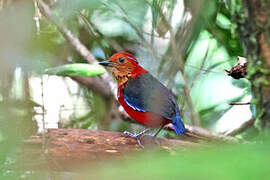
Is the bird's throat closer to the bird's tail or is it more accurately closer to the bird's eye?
the bird's eye

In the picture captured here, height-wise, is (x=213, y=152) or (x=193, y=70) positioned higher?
(x=193, y=70)

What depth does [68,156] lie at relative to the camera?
10.1 feet

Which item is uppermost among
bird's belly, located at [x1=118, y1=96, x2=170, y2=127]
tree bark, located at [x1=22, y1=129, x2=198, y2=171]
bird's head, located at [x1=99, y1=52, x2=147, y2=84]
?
bird's head, located at [x1=99, y1=52, x2=147, y2=84]

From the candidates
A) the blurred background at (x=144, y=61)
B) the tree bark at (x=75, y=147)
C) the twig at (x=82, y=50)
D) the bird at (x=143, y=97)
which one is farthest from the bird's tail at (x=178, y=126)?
the twig at (x=82, y=50)

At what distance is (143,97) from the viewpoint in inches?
177

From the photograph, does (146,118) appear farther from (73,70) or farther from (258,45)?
(258,45)

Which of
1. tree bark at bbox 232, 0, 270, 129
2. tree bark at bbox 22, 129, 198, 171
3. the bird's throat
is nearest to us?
tree bark at bbox 232, 0, 270, 129

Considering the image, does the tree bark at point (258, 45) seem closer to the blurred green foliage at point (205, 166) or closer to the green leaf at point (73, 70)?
the blurred green foliage at point (205, 166)

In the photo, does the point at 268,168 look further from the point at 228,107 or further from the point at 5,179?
the point at 228,107

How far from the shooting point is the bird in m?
4.25

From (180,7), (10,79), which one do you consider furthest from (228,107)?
(10,79)

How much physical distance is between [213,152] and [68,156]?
2.52m

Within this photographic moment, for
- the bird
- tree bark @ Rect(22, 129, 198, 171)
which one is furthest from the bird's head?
tree bark @ Rect(22, 129, 198, 171)

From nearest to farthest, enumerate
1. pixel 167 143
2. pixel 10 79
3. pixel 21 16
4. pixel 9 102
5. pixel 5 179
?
pixel 5 179, pixel 21 16, pixel 9 102, pixel 10 79, pixel 167 143
